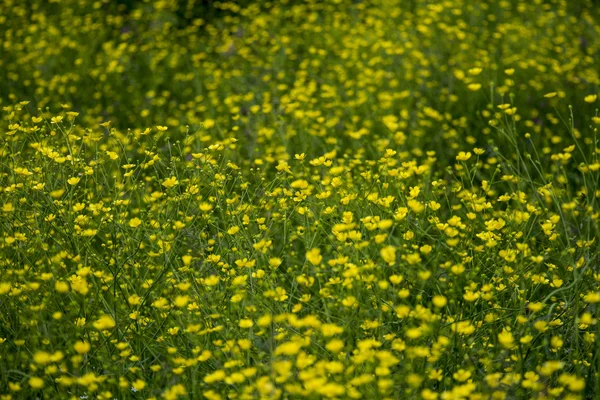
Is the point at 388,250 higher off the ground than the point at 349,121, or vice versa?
the point at 388,250

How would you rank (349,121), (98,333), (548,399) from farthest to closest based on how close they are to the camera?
(349,121) < (98,333) < (548,399)

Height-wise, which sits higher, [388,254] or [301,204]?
[388,254]

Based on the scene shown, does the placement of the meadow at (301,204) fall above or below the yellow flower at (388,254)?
below

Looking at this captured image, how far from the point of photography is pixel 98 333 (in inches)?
83.0

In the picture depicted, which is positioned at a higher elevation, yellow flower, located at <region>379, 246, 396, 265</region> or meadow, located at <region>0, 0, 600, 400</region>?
yellow flower, located at <region>379, 246, 396, 265</region>

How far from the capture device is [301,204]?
8.93ft

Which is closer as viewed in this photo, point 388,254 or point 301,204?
point 388,254

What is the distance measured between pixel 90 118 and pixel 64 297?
245 cm

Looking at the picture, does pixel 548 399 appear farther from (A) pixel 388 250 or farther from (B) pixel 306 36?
(B) pixel 306 36

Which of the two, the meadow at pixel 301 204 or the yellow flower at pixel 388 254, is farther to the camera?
the meadow at pixel 301 204

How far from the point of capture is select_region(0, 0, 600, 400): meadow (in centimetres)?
181

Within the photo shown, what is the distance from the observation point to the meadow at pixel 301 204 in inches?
71.4

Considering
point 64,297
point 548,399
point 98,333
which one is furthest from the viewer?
point 64,297

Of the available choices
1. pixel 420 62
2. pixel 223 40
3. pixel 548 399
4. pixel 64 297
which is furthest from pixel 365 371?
pixel 223 40
